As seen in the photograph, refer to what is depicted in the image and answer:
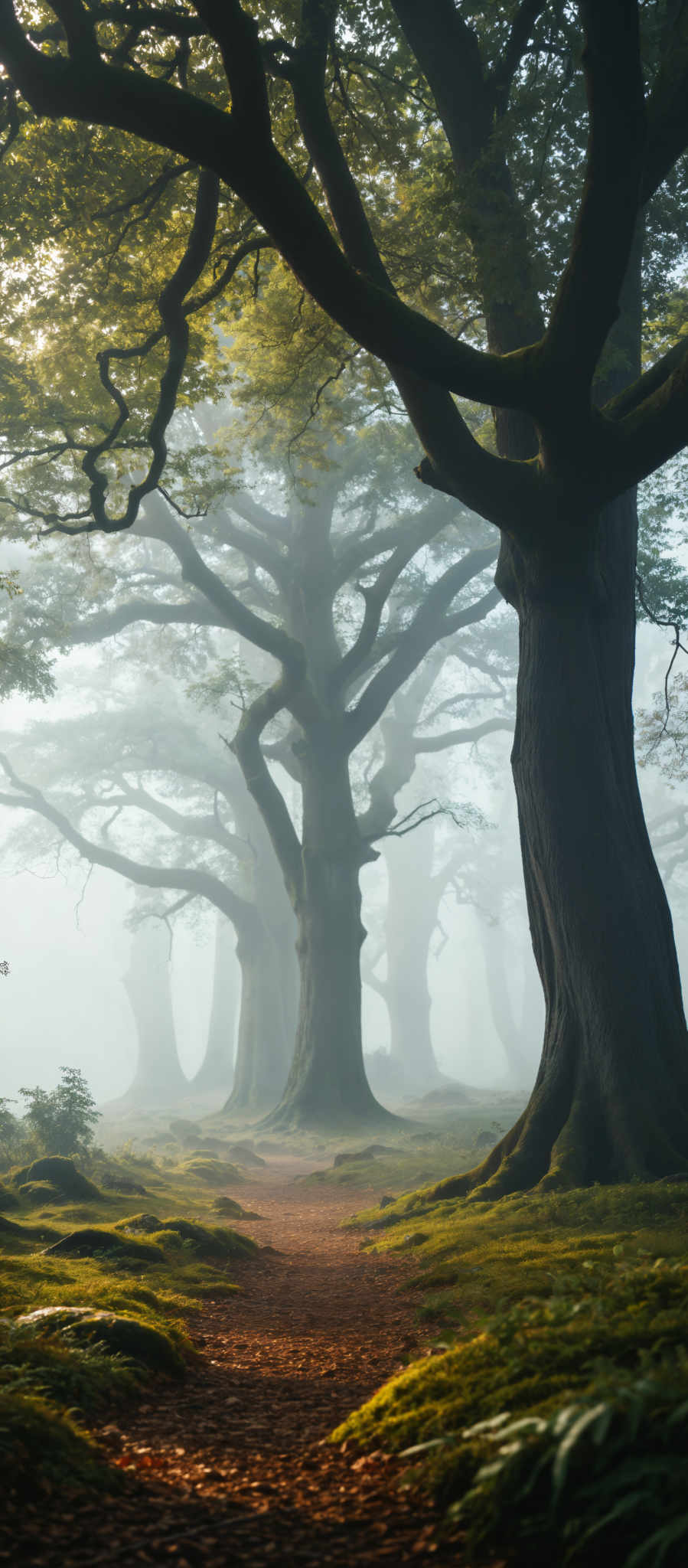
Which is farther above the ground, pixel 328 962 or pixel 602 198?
pixel 602 198

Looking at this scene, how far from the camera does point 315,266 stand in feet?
19.7

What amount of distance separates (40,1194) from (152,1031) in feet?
99.5

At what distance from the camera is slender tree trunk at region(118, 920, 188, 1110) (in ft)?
114

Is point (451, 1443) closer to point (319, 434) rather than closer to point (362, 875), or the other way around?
point (319, 434)

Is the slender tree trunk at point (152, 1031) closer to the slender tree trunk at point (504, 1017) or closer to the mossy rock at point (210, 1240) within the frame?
the slender tree trunk at point (504, 1017)

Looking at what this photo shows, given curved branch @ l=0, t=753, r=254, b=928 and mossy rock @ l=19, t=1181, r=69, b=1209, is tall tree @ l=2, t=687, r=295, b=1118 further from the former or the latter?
mossy rock @ l=19, t=1181, r=69, b=1209

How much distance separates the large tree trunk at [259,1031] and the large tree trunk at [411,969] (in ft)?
38.8

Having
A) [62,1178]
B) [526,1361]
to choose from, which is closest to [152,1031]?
[62,1178]

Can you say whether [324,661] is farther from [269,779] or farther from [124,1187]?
[124,1187]

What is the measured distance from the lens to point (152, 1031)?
37750 millimetres

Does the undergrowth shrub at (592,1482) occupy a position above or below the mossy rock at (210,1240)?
above

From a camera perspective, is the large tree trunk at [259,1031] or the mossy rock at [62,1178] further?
the large tree trunk at [259,1031]

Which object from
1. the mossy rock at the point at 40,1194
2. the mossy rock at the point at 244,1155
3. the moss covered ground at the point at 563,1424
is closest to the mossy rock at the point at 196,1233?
the mossy rock at the point at 40,1194

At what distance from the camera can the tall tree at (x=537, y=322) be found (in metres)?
5.91
